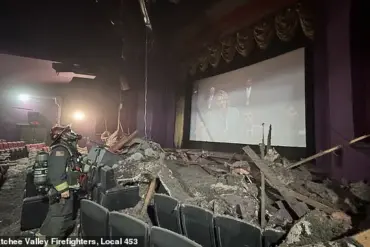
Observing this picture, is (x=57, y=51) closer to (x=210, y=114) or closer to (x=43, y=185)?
(x=210, y=114)

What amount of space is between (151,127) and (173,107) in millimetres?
986

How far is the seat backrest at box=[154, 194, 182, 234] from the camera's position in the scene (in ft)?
7.09

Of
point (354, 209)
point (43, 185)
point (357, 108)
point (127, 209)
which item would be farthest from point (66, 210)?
point (357, 108)

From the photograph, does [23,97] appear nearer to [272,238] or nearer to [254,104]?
[272,238]

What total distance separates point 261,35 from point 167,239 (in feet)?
14.6

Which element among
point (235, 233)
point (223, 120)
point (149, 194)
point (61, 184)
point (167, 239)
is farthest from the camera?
point (223, 120)

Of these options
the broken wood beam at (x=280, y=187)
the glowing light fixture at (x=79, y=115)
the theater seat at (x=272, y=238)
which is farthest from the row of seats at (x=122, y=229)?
the glowing light fixture at (x=79, y=115)

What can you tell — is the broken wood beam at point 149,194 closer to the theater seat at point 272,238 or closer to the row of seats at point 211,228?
the row of seats at point 211,228

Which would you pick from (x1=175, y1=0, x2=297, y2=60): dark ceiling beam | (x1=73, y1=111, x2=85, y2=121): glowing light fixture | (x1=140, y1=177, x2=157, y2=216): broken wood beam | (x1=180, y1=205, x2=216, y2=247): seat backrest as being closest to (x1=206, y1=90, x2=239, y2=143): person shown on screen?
(x1=175, y1=0, x2=297, y2=60): dark ceiling beam

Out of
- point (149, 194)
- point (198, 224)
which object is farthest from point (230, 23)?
point (198, 224)

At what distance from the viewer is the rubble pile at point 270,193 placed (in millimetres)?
2055

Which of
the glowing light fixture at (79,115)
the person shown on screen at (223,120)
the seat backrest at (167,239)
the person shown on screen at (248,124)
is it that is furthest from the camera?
the person shown on screen at (223,120)

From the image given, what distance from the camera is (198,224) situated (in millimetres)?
1962

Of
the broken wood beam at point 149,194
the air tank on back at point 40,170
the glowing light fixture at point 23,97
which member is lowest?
the broken wood beam at point 149,194
